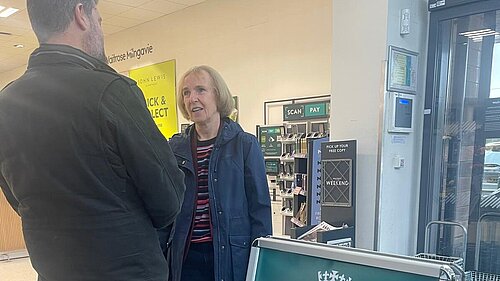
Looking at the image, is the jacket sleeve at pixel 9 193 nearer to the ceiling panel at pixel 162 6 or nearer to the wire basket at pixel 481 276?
the wire basket at pixel 481 276

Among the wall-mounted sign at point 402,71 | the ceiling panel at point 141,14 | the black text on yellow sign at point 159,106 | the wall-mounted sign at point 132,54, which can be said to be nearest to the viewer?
the wall-mounted sign at point 402,71

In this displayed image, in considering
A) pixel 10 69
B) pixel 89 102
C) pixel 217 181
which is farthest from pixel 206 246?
pixel 10 69

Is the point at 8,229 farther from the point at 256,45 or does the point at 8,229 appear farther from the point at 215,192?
the point at 215,192

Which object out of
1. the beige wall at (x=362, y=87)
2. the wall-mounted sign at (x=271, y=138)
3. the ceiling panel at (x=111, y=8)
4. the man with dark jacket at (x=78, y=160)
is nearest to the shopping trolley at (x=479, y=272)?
the beige wall at (x=362, y=87)

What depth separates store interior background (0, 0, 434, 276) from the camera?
2727 millimetres

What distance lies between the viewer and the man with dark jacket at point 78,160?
99 centimetres

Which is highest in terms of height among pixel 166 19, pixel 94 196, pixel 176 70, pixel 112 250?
pixel 166 19

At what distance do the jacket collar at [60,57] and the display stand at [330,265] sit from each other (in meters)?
0.65

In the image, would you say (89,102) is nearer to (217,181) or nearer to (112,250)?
(112,250)

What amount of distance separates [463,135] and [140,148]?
8.17 feet

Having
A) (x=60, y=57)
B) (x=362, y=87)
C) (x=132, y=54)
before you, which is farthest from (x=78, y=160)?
(x=132, y=54)

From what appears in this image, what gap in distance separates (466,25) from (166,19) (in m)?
4.81

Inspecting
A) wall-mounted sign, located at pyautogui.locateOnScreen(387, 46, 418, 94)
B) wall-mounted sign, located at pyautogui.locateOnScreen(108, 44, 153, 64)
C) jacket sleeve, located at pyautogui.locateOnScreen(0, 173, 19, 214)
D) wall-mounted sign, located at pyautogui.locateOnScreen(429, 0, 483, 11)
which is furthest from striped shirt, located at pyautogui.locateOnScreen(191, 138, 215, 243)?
wall-mounted sign, located at pyautogui.locateOnScreen(108, 44, 153, 64)

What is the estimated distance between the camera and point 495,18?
267 cm
